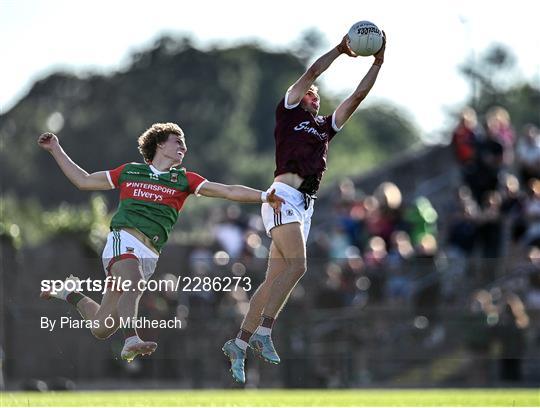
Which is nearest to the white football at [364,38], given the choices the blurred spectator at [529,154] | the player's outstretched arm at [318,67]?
the player's outstretched arm at [318,67]

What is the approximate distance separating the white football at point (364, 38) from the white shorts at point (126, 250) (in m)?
2.79

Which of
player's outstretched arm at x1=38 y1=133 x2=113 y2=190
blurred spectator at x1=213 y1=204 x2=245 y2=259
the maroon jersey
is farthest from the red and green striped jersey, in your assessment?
blurred spectator at x1=213 y1=204 x2=245 y2=259

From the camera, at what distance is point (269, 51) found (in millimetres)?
95875

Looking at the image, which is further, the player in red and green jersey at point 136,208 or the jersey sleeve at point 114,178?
the jersey sleeve at point 114,178

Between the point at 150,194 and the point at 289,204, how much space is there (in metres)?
1.34

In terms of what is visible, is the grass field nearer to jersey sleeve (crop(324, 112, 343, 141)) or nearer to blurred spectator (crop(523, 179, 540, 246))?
blurred spectator (crop(523, 179, 540, 246))

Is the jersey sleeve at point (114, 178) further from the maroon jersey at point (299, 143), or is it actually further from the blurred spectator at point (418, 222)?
the blurred spectator at point (418, 222)

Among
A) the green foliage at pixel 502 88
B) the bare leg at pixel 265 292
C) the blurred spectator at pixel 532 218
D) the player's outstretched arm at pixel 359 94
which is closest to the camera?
the bare leg at pixel 265 292

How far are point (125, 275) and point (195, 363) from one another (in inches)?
363

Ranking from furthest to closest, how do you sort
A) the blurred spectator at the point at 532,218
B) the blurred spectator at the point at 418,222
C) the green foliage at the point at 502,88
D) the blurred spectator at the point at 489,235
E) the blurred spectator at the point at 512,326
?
the green foliage at the point at 502,88, the blurred spectator at the point at 418,222, the blurred spectator at the point at 532,218, the blurred spectator at the point at 489,235, the blurred spectator at the point at 512,326

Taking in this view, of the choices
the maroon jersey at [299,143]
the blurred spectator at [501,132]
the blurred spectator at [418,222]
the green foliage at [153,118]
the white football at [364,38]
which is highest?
the green foliage at [153,118]

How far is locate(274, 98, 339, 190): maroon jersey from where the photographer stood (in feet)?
50.0

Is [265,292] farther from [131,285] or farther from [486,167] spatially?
[486,167]

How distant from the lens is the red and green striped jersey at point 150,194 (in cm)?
1517
